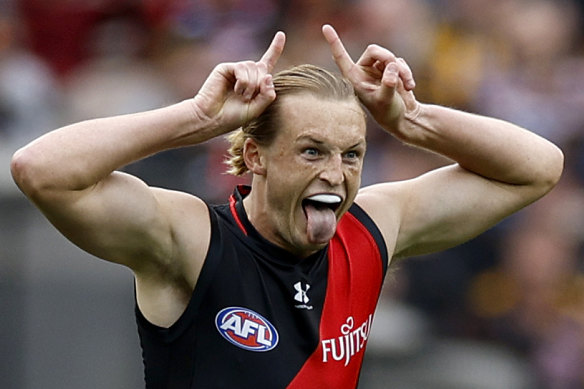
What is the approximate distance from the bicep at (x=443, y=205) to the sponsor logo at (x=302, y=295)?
54cm

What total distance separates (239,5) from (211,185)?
2.32m

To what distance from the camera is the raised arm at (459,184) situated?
16.1 feet

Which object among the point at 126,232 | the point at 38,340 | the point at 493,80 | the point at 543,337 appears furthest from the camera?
the point at 493,80

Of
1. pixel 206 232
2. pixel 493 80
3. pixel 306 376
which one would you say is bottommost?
pixel 493 80

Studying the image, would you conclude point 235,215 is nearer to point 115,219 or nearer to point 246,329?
point 246,329

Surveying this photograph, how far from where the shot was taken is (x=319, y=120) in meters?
4.50

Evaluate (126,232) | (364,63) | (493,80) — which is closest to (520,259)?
(493,80)

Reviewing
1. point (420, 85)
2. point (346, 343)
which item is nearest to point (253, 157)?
point (346, 343)

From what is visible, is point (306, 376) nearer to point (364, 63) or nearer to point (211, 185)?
point (364, 63)

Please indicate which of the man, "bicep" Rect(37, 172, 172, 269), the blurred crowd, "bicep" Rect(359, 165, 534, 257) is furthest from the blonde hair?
the blurred crowd

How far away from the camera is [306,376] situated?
456 centimetres

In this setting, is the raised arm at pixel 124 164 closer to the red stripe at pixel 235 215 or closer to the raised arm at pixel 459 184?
the red stripe at pixel 235 215

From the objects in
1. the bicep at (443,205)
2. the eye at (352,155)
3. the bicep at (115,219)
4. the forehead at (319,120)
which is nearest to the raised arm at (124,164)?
the bicep at (115,219)

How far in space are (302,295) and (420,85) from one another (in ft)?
17.3
